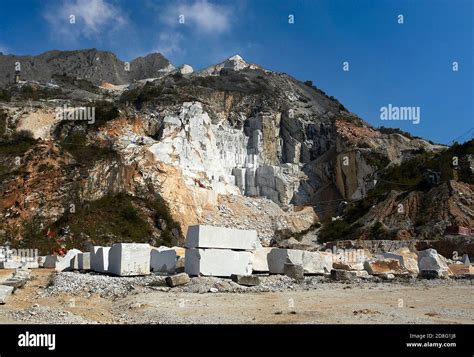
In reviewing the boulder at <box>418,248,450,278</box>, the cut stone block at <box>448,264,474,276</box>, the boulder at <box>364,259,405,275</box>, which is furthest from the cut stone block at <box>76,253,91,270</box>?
the cut stone block at <box>448,264,474,276</box>

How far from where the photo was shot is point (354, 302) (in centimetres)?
1064

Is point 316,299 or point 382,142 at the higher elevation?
point 382,142

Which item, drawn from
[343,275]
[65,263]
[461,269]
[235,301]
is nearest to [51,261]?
[65,263]

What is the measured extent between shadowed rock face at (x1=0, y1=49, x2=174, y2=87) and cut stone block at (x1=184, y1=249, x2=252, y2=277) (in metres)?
93.4

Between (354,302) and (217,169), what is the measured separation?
148 ft

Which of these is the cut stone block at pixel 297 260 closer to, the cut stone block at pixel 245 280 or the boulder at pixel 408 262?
the cut stone block at pixel 245 280

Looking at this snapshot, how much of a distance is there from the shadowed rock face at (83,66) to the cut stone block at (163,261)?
9014cm

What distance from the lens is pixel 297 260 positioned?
16453 millimetres

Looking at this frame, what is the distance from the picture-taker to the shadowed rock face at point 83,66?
103938mm

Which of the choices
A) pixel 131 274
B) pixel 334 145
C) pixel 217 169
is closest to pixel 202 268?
pixel 131 274

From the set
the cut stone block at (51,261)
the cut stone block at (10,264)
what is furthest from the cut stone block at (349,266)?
the cut stone block at (10,264)

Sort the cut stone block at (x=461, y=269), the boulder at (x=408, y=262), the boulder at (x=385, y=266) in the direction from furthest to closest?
the boulder at (x=408, y=262), the cut stone block at (x=461, y=269), the boulder at (x=385, y=266)

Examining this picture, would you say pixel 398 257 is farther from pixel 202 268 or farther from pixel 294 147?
pixel 294 147

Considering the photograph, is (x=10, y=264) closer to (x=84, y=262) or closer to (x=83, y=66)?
(x=84, y=262)
